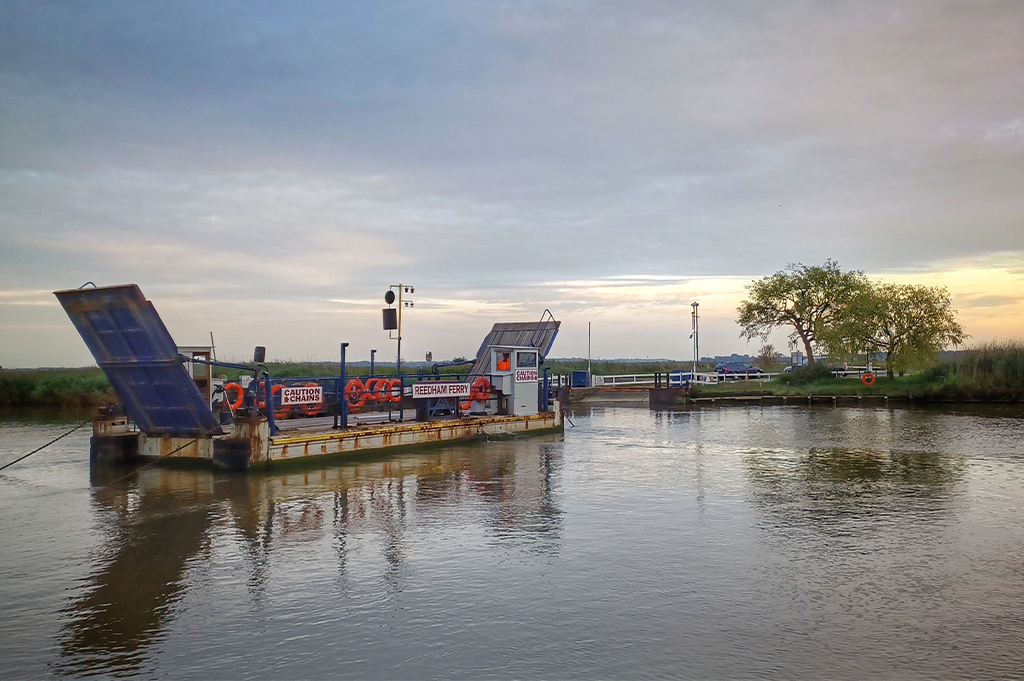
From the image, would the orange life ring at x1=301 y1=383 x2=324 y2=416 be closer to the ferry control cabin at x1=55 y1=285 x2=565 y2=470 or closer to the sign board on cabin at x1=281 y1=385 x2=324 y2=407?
the ferry control cabin at x1=55 y1=285 x2=565 y2=470

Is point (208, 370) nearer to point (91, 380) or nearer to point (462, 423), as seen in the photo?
point (462, 423)

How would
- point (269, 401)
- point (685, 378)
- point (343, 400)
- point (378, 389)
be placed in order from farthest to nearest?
point (685, 378)
point (378, 389)
point (343, 400)
point (269, 401)

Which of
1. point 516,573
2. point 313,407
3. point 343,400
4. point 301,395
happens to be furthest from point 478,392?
point 516,573

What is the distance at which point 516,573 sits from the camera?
352 inches

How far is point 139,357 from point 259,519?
22.0 ft

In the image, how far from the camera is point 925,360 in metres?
46.8

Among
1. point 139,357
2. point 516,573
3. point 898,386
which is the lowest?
point 516,573

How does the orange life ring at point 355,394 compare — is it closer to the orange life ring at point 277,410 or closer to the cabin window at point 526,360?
the orange life ring at point 277,410

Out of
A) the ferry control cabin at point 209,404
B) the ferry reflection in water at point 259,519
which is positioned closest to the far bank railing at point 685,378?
the ferry control cabin at point 209,404

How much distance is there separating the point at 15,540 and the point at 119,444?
24.2 feet

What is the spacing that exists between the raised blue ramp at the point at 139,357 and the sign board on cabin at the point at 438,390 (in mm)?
6221

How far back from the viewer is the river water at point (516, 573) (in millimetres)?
6543

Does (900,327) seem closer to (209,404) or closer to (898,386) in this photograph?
(898,386)

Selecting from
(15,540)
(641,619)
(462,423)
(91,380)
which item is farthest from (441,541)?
(91,380)
